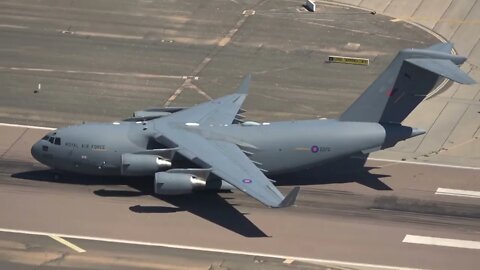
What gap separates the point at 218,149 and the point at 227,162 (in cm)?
152

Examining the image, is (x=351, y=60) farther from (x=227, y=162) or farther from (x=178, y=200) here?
(x=178, y=200)

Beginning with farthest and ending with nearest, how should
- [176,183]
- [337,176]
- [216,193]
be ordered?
[337,176]
[216,193]
[176,183]

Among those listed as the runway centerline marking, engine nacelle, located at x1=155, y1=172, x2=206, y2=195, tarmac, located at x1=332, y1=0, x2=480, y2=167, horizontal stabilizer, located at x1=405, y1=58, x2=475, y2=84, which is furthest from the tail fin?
the runway centerline marking

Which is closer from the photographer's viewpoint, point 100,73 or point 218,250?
point 218,250

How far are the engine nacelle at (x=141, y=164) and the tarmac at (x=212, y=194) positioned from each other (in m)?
1.79

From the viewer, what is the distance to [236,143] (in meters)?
55.9

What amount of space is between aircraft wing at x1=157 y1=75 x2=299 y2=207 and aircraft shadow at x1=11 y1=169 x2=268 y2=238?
97.0 inches

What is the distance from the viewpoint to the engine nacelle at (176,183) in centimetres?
5341

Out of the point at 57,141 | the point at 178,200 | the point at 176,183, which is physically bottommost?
the point at 57,141

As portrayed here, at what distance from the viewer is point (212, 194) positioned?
56.3 meters

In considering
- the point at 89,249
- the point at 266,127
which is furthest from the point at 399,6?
the point at 89,249

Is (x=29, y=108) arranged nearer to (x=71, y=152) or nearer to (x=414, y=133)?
(x=71, y=152)

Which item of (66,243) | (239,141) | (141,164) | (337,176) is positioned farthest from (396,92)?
(66,243)

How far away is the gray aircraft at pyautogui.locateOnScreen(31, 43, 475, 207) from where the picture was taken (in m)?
54.5
